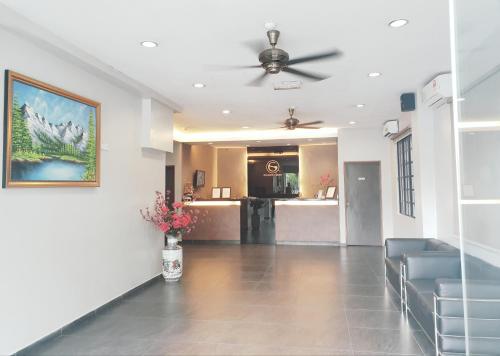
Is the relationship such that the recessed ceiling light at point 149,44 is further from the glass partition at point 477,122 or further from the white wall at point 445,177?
the white wall at point 445,177

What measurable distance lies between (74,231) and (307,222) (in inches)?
Result: 256

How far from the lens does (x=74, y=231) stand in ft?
12.8

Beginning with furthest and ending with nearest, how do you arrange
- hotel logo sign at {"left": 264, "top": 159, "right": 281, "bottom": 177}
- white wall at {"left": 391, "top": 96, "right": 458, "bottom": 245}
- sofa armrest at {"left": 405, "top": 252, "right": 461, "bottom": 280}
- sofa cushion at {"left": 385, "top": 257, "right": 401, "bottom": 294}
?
hotel logo sign at {"left": 264, "top": 159, "right": 281, "bottom": 177}, white wall at {"left": 391, "top": 96, "right": 458, "bottom": 245}, sofa cushion at {"left": 385, "top": 257, "right": 401, "bottom": 294}, sofa armrest at {"left": 405, "top": 252, "right": 461, "bottom": 280}

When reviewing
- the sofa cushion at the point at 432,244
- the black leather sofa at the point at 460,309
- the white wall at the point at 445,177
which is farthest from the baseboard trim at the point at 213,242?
the black leather sofa at the point at 460,309

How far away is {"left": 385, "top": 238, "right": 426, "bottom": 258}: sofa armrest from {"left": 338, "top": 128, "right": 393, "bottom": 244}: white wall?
3.88 metres

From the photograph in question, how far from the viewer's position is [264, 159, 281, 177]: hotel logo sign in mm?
12352

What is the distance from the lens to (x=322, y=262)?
281 inches

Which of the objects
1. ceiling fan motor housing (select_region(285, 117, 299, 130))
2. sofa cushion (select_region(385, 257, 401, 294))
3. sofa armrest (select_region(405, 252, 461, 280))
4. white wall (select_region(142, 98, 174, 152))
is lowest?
sofa cushion (select_region(385, 257, 401, 294))

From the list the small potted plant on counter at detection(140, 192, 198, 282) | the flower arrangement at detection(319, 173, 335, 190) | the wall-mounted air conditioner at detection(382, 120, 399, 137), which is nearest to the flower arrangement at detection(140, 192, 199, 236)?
the small potted plant on counter at detection(140, 192, 198, 282)

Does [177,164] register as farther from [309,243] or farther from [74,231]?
[74,231]

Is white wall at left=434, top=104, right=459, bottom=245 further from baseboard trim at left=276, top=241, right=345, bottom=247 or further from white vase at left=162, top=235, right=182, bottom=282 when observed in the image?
baseboard trim at left=276, top=241, right=345, bottom=247

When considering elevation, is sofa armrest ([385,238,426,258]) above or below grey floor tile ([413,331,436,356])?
above

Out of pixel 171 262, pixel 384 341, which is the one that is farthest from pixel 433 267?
pixel 171 262

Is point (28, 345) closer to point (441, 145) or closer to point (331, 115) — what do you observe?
point (441, 145)
